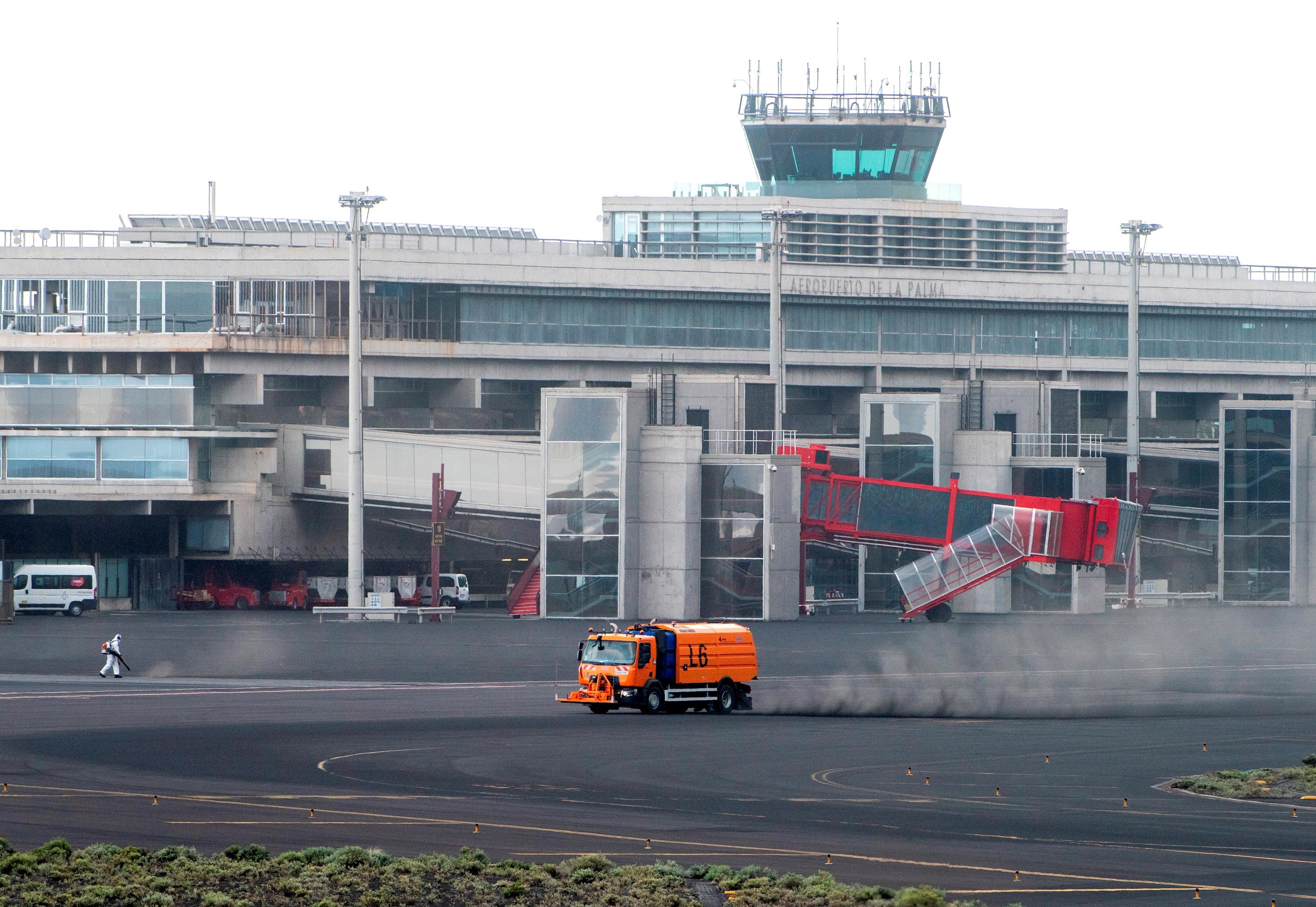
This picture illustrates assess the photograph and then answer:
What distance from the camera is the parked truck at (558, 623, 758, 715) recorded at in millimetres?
43688

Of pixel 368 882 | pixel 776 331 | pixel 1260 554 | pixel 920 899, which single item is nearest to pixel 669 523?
pixel 776 331

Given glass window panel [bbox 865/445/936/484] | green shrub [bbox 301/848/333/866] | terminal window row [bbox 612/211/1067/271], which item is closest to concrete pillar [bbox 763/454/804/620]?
glass window panel [bbox 865/445/936/484]

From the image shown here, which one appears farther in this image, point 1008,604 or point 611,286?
point 611,286

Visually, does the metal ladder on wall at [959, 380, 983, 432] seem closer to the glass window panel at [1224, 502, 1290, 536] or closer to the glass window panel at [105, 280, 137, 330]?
the glass window panel at [1224, 502, 1290, 536]

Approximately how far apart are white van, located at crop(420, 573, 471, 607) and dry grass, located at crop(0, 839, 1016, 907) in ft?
234

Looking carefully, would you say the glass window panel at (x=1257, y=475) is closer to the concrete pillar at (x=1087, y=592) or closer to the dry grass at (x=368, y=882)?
the concrete pillar at (x=1087, y=592)

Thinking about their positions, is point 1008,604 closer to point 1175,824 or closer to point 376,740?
point 376,740

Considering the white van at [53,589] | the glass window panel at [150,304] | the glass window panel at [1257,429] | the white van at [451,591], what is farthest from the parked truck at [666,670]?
the glass window panel at [150,304]

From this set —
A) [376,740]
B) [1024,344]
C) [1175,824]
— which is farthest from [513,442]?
[1175,824]

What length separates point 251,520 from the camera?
8988 cm

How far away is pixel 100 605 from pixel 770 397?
3725 cm

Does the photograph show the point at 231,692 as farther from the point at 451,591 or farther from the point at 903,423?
the point at 451,591

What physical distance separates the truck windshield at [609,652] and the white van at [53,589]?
4410 centimetres

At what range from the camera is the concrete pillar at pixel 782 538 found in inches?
2982
